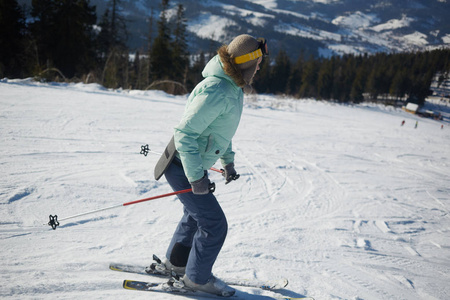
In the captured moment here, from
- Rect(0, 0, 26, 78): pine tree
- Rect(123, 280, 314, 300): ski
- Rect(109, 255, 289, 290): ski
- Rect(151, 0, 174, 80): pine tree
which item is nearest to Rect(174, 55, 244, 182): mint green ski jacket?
Rect(123, 280, 314, 300): ski

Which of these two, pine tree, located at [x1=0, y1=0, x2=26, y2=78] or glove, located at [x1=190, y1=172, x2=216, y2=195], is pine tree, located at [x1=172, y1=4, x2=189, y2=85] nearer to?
pine tree, located at [x1=0, y1=0, x2=26, y2=78]

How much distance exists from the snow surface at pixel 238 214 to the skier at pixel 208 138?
0.57m

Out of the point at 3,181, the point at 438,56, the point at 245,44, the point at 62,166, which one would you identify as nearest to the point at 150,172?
the point at 62,166

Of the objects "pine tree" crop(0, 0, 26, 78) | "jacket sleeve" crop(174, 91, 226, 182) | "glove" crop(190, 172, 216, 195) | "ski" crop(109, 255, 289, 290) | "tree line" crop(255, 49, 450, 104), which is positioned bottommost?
"ski" crop(109, 255, 289, 290)

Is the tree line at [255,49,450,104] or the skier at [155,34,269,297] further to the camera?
the tree line at [255,49,450,104]

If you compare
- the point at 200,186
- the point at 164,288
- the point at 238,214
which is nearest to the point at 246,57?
the point at 200,186

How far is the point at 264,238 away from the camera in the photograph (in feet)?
10.3

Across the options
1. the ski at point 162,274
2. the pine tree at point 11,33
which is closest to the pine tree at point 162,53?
the pine tree at point 11,33

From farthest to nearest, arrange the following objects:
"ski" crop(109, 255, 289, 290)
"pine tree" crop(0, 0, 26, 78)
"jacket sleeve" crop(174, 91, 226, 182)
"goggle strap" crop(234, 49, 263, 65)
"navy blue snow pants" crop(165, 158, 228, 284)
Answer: "pine tree" crop(0, 0, 26, 78), "ski" crop(109, 255, 289, 290), "navy blue snow pants" crop(165, 158, 228, 284), "goggle strap" crop(234, 49, 263, 65), "jacket sleeve" crop(174, 91, 226, 182)

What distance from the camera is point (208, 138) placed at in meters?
1.88

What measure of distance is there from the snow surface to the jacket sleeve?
3.97 feet

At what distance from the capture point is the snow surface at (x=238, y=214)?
243cm

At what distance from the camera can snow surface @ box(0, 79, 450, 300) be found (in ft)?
7.97

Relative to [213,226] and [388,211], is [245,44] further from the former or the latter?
[388,211]
